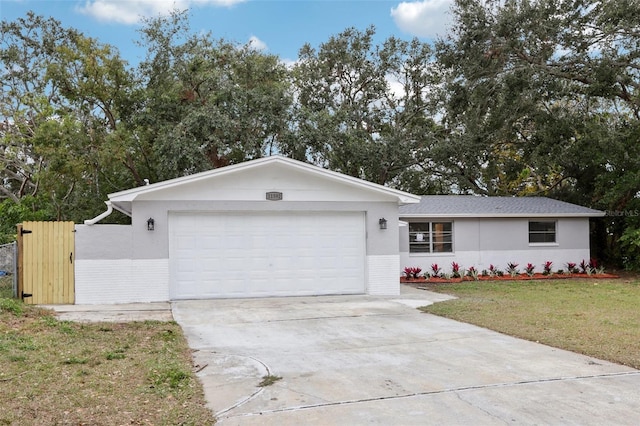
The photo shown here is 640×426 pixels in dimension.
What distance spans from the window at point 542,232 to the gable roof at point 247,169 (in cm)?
817

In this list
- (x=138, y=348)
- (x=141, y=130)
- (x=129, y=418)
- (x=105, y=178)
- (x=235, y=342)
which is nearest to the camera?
(x=129, y=418)

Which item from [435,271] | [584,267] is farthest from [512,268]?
[584,267]

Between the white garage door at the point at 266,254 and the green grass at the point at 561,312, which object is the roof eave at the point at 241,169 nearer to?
the white garage door at the point at 266,254

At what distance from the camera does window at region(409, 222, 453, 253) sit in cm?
1886

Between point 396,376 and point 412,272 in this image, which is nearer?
point 396,376

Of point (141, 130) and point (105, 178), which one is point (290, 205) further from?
point (105, 178)

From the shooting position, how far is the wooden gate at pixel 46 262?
11.6m

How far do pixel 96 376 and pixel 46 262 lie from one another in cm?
699

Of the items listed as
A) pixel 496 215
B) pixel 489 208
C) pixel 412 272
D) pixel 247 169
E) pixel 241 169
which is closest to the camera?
pixel 241 169

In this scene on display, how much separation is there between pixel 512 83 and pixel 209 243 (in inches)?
512

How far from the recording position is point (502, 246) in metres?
19.4

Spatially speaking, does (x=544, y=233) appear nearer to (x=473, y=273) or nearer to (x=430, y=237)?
(x=473, y=273)

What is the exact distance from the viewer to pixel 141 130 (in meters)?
22.0

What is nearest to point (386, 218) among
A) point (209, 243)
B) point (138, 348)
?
point (209, 243)
